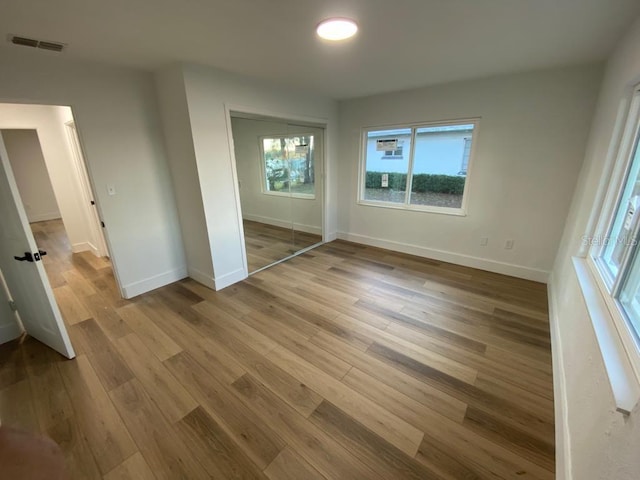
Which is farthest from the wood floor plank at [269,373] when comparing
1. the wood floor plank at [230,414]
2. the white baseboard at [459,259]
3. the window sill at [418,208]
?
the window sill at [418,208]

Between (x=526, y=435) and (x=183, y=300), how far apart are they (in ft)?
10.3

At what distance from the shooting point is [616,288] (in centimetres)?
137

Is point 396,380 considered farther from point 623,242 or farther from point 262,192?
point 262,192

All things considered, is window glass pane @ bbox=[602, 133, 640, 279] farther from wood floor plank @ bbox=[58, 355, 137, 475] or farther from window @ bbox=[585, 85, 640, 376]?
wood floor plank @ bbox=[58, 355, 137, 475]

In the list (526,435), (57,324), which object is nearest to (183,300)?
(57,324)

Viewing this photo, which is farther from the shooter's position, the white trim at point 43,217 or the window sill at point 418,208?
the white trim at point 43,217

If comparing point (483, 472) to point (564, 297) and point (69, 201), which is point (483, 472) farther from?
point (69, 201)

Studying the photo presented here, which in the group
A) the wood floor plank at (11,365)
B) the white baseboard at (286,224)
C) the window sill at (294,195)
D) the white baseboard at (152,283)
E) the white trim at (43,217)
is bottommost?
the wood floor plank at (11,365)

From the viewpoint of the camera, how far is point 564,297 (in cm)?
224

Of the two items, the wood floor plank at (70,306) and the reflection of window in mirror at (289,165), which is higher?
the reflection of window in mirror at (289,165)

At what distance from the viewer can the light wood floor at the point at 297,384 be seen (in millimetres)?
1426

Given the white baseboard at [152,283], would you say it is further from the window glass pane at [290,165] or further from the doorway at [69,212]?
the window glass pane at [290,165]

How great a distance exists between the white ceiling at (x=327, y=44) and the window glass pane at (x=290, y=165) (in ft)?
4.80

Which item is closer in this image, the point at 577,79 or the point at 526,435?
the point at 526,435
